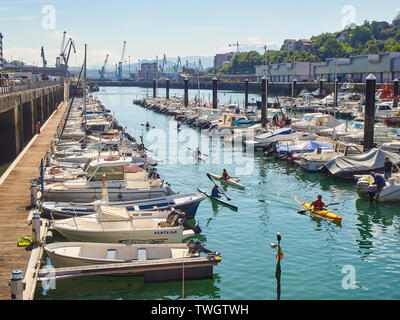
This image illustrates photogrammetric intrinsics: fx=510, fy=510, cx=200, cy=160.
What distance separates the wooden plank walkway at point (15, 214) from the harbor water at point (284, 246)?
1525mm

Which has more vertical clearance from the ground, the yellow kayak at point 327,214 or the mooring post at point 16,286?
the mooring post at point 16,286

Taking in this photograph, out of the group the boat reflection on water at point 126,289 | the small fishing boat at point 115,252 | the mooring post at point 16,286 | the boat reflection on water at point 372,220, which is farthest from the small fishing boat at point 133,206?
the mooring post at point 16,286

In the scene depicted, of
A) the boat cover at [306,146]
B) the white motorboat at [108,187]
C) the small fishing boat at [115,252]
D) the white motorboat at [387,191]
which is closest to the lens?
the small fishing boat at [115,252]

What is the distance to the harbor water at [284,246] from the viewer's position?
19.2 m

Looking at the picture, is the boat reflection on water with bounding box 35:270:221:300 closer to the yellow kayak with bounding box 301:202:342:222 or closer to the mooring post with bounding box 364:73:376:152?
the yellow kayak with bounding box 301:202:342:222

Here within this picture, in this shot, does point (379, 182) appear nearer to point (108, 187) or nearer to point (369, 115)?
point (369, 115)

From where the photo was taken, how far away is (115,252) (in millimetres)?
20562

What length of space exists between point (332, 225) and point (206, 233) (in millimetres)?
6870

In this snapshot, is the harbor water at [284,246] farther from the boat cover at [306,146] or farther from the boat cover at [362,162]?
the boat cover at [306,146]

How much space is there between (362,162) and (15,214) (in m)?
25.1
